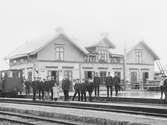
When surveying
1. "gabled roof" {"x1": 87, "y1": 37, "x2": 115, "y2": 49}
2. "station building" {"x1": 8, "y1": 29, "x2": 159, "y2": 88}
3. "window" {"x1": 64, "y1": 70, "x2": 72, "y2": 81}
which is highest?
"gabled roof" {"x1": 87, "y1": 37, "x2": 115, "y2": 49}

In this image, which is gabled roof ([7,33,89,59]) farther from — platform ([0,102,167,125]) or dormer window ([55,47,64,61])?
platform ([0,102,167,125])

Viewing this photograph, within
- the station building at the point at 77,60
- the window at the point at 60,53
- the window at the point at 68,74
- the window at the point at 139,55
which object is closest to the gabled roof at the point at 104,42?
the station building at the point at 77,60

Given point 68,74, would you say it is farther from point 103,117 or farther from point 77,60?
point 103,117

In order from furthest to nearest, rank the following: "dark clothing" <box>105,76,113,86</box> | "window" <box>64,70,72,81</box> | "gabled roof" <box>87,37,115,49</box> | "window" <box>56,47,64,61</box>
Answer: "gabled roof" <box>87,37,115,49</box>, "window" <box>56,47,64,61</box>, "window" <box>64,70,72,81</box>, "dark clothing" <box>105,76,113,86</box>

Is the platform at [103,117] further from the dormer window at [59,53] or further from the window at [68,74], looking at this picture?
the dormer window at [59,53]

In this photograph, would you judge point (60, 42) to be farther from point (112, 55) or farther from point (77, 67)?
point (112, 55)

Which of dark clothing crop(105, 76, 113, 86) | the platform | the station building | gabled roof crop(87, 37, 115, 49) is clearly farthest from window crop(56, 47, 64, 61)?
the platform

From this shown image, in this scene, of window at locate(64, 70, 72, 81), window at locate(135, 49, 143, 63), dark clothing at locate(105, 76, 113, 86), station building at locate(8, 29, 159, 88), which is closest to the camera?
dark clothing at locate(105, 76, 113, 86)

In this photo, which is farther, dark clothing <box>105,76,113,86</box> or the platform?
dark clothing <box>105,76,113,86</box>

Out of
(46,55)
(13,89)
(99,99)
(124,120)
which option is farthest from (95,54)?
(124,120)

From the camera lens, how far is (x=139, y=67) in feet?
151

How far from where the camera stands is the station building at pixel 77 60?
127ft

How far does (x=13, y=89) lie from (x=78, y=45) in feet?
40.4

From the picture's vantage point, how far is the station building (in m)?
38.8
